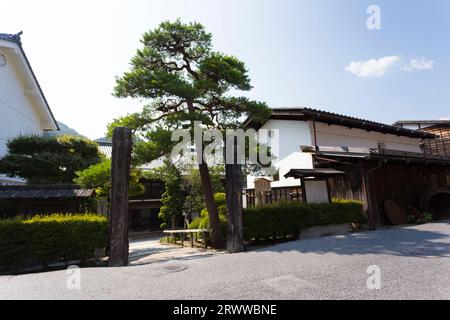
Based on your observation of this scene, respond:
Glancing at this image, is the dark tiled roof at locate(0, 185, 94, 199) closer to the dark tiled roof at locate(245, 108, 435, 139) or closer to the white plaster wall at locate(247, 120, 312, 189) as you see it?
the dark tiled roof at locate(245, 108, 435, 139)

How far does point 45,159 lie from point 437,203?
19.4 m

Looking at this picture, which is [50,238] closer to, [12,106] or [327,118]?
[12,106]

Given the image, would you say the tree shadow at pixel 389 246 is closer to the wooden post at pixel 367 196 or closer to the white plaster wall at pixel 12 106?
the wooden post at pixel 367 196

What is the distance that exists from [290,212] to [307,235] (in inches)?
44.8

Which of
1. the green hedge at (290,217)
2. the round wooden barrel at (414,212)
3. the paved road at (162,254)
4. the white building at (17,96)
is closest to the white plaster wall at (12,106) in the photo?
the white building at (17,96)

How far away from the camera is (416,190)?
14.4m

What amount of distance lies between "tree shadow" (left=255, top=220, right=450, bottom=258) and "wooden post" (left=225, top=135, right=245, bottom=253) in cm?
74

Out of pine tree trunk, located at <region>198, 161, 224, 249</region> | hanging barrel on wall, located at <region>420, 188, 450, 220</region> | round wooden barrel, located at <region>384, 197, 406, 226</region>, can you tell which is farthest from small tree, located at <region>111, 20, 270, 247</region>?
hanging barrel on wall, located at <region>420, 188, 450, 220</region>

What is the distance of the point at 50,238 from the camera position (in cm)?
673

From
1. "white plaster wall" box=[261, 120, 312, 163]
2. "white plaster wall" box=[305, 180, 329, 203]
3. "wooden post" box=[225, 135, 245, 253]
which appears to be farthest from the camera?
"white plaster wall" box=[261, 120, 312, 163]

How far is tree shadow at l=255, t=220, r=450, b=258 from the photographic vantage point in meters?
6.65

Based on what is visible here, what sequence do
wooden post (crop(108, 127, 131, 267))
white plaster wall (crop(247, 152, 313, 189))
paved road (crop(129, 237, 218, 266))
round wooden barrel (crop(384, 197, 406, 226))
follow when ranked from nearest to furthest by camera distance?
wooden post (crop(108, 127, 131, 267)) → paved road (crop(129, 237, 218, 266)) → round wooden barrel (crop(384, 197, 406, 226)) → white plaster wall (crop(247, 152, 313, 189))
